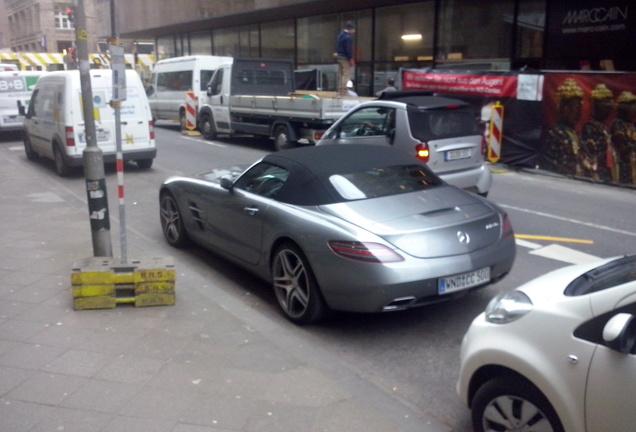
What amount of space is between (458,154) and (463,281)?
173 inches

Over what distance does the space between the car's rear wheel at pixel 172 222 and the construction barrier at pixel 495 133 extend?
9.14m

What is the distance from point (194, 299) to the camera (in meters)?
6.11

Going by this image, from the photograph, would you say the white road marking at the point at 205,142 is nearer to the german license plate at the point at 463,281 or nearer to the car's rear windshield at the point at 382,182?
the car's rear windshield at the point at 382,182

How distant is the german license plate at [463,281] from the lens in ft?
16.4

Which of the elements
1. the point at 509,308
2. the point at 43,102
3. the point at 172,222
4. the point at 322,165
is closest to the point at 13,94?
the point at 43,102

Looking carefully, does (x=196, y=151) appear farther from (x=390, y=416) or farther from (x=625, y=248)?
(x=390, y=416)

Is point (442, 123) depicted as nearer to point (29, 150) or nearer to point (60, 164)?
point (60, 164)

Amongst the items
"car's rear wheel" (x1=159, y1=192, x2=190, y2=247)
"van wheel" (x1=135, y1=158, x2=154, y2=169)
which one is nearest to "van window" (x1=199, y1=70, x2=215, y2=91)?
"van wheel" (x1=135, y1=158, x2=154, y2=169)

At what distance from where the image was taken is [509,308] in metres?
3.44

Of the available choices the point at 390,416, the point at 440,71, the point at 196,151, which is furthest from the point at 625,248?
the point at 196,151

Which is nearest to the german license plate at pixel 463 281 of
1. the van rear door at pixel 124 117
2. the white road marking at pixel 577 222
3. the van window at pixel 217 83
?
the white road marking at pixel 577 222

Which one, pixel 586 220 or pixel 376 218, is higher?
pixel 376 218

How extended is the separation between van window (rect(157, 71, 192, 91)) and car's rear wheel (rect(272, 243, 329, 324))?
17.8m

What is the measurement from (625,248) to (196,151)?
11.7m
